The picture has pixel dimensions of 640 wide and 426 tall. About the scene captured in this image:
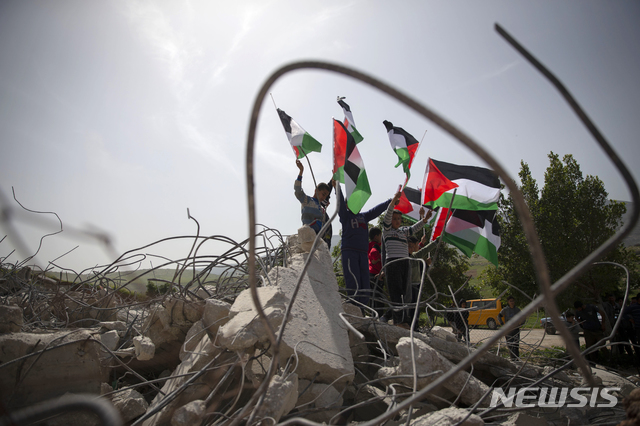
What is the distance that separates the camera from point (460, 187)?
19.9 feet

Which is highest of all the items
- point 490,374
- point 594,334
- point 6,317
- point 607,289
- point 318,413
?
point 6,317

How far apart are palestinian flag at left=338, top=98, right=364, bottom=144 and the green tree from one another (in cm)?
1110

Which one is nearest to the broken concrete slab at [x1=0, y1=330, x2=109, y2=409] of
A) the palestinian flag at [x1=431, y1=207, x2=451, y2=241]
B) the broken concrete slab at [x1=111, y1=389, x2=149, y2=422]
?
the broken concrete slab at [x1=111, y1=389, x2=149, y2=422]

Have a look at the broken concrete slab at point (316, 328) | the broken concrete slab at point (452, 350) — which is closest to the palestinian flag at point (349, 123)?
the broken concrete slab at point (316, 328)

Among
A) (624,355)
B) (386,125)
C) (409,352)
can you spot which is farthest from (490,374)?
(624,355)

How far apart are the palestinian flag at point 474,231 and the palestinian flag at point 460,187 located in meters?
0.15

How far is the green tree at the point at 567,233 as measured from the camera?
14.5 m

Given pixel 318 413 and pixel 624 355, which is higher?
pixel 318 413

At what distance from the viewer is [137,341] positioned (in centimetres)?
233

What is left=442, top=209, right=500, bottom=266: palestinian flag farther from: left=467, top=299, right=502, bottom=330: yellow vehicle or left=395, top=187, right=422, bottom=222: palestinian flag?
left=395, top=187, right=422, bottom=222: palestinian flag

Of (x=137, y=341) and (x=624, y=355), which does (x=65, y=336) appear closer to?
(x=137, y=341)

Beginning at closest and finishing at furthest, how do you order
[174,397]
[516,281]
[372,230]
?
[174,397]
[372,230]
[516,281]

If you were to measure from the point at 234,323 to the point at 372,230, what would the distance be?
3538 millimetres

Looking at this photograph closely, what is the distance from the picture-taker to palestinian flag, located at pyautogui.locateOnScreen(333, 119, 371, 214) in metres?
4.66
